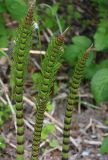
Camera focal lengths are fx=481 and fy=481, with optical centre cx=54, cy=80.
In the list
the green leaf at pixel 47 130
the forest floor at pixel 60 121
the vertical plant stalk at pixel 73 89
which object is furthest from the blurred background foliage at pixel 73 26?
the vertical plant stalk at pixel 73 89

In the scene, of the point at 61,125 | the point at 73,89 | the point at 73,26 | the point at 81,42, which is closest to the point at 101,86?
the point at 61,125

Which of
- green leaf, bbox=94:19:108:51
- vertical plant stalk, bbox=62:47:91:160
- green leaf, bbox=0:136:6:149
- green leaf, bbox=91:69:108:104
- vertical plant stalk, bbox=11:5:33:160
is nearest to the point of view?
vertical plant stalk, bbox=11:5:33:160

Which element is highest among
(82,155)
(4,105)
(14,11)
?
(14,11)

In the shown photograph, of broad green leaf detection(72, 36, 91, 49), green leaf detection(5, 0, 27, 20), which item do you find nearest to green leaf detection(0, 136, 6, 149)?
green leaf detection(5, 0, 27, 20)

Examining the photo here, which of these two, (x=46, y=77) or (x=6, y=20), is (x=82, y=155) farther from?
(x=6, y=20)

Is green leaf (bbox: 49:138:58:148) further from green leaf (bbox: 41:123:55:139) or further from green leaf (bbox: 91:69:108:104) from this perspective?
green leaf (bbox: 91:69:108:104)

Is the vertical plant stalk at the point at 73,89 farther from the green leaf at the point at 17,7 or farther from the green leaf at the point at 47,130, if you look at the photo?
the green leaf at the point at 17,7

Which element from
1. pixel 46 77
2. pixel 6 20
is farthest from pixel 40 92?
pixel 6 20
